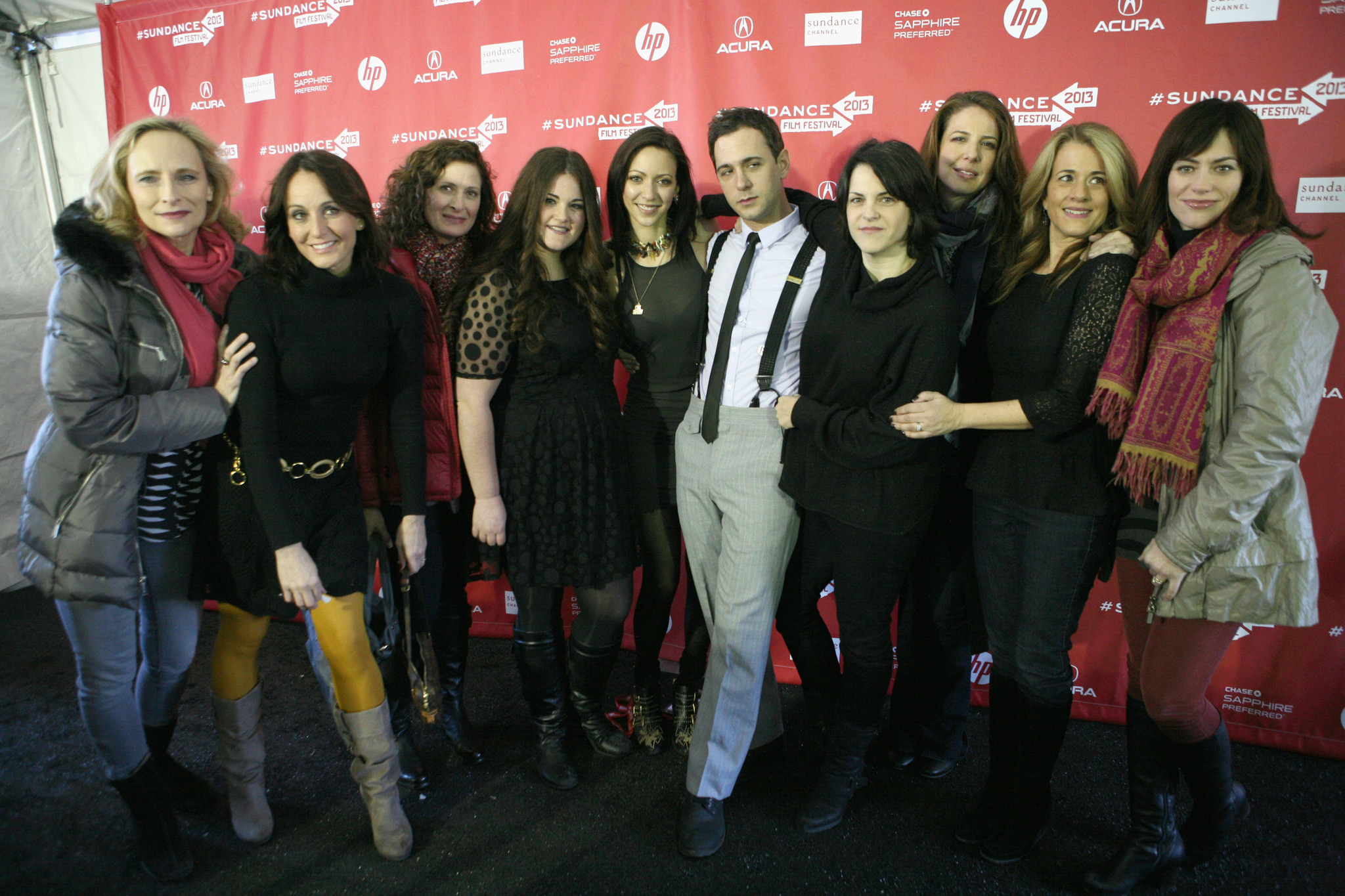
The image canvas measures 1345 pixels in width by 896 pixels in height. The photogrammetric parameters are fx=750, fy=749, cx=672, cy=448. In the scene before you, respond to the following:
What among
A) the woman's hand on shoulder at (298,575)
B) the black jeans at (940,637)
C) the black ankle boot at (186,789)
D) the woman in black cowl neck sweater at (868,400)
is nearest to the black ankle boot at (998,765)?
the black jeans at (940,637)

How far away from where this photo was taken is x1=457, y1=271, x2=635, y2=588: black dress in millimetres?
1998

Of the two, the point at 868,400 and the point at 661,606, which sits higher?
the point at 868,400

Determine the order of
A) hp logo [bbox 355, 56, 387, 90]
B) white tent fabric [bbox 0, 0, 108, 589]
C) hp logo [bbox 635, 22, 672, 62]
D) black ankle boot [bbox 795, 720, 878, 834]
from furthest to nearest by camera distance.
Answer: white tent fabric [bbox 0, 0, 108, 589] → hp logo [bbox 355, 56, 387, 90] → hp logo [bbox 635, 22, 672, 62] → black ankle boot [bbox 795, 720, 878, 834]

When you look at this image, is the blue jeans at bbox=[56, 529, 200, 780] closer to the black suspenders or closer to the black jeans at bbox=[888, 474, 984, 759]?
the black suspenders

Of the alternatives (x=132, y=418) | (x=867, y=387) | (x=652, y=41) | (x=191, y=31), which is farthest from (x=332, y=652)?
(x=191, y=31)

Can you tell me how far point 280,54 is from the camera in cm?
322

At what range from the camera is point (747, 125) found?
198cm

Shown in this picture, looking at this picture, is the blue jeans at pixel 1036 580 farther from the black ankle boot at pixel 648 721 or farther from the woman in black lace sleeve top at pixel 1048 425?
the black ankle boot at pixel 648 721

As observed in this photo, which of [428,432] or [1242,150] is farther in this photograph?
[428,432]

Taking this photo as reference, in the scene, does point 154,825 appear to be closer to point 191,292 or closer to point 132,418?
point 132,418

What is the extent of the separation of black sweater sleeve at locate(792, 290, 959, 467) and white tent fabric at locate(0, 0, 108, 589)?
3.86 m

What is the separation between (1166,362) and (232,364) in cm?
207

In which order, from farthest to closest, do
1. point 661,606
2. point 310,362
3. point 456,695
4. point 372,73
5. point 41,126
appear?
1. point 41,126
2. point 372,73
3. point 456,695
4. point 661,606
5. point 310,362

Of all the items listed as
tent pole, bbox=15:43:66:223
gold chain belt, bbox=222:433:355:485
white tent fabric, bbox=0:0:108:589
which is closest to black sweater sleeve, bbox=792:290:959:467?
gold chain belt, bbox=222:433:355:485
